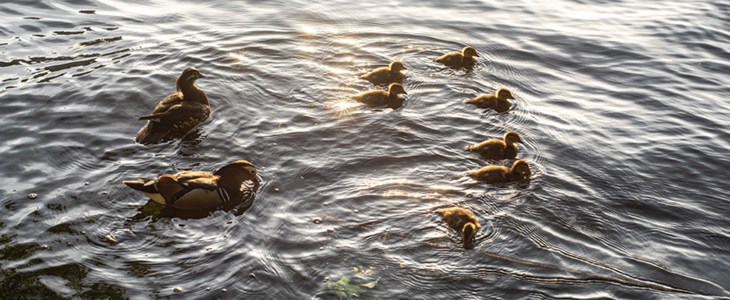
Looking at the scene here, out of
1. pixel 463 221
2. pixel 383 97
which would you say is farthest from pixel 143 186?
pixel 383 97

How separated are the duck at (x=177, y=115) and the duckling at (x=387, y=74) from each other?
279cm

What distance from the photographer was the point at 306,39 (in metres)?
13.6

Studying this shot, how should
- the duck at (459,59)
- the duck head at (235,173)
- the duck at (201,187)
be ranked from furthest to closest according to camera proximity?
1. the duck at (459,59)
2. the duck head at (235,173)
3. the duck at (201,187)

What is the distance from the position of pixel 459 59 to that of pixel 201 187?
5917mm

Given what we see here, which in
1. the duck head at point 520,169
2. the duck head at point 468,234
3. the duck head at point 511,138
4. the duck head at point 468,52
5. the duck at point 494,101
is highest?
the duck head at point 468,52

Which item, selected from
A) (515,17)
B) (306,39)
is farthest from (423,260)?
(515,17)

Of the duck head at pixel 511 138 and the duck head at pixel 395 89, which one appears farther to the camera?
the duck head at pixel 395 89

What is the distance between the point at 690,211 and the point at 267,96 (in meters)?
6.35

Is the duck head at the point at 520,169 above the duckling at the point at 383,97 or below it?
below

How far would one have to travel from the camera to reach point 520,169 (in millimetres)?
8938

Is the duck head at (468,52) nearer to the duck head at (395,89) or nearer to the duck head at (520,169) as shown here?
the duck head at (395,89)

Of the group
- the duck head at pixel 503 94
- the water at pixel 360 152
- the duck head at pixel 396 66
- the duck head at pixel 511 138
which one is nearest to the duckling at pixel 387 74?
the duck head at pixel 396 66

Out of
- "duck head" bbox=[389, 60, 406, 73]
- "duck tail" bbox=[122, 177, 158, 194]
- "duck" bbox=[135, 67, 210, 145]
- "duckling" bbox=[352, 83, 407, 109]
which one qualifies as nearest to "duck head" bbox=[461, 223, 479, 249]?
"duck tail" bbox=[122, 177, 158, 194]

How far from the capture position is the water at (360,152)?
717cm
